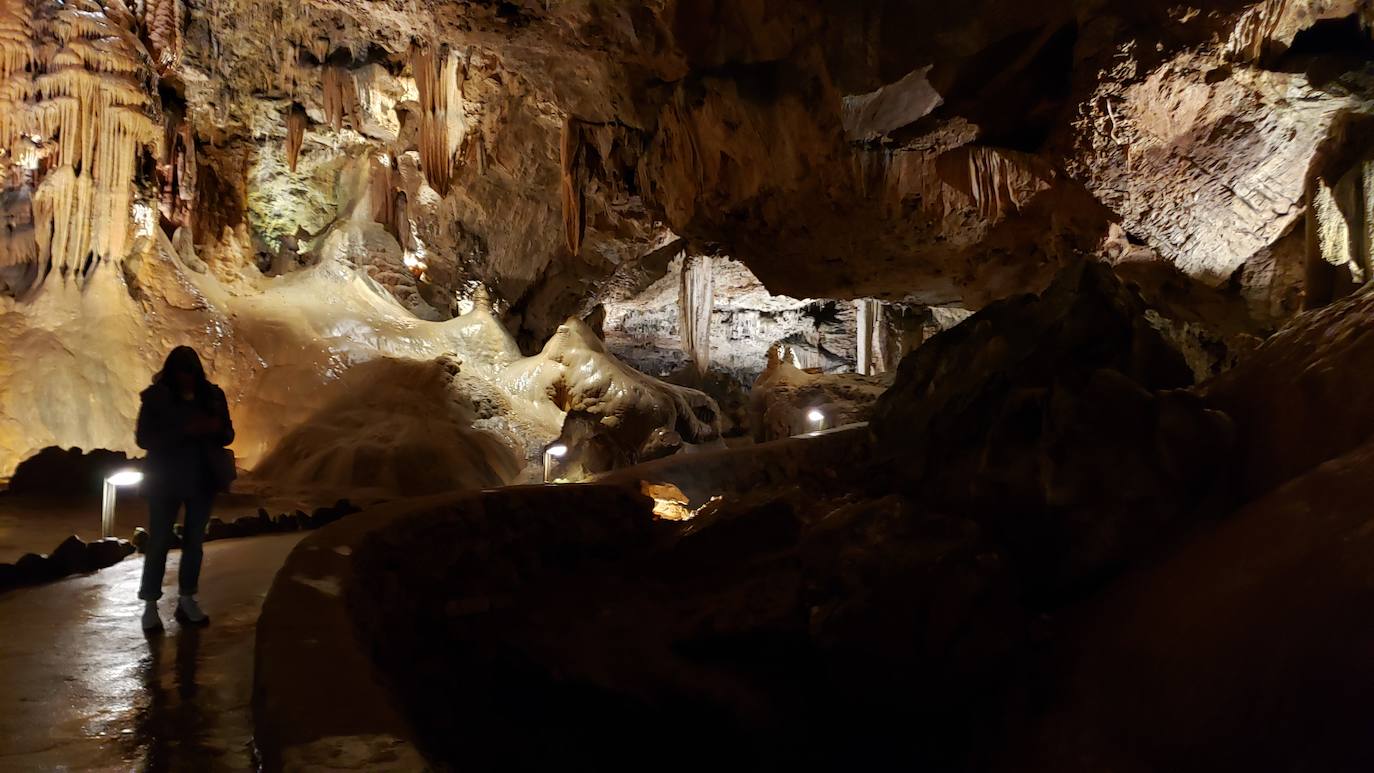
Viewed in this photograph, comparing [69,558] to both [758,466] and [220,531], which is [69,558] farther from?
[758,466]

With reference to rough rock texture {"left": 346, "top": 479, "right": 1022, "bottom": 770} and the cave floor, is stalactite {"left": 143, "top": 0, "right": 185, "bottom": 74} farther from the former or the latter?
rough rock texture {"left": 346, "top": 479, "right": 1022, "bottom": 770}

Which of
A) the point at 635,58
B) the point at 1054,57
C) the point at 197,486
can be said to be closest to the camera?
the point at 197,486

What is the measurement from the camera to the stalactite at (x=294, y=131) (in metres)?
13.8

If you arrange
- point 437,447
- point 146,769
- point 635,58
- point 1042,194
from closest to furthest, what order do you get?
point 146,769, point 635,58, point 1042,194, point 437,447

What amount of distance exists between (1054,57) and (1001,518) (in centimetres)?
578

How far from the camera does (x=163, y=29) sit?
10430 mm

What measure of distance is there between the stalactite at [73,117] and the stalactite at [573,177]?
5303 mm

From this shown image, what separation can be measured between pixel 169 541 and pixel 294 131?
41.8ft

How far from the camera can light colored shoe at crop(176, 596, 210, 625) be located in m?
3.49

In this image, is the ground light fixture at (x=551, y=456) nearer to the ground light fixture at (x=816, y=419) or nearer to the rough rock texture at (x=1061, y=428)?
the rough rock texture at (x=1061, y=428)

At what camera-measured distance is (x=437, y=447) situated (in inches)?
406

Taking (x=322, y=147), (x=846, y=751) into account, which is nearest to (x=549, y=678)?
(x=846, y=751)

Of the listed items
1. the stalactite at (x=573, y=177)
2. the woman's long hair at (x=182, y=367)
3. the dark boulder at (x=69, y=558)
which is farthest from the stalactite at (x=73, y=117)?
the woman's long hair at (x=182, y=367)

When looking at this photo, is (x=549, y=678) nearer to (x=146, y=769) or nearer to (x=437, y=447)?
(x=146, y=769)
